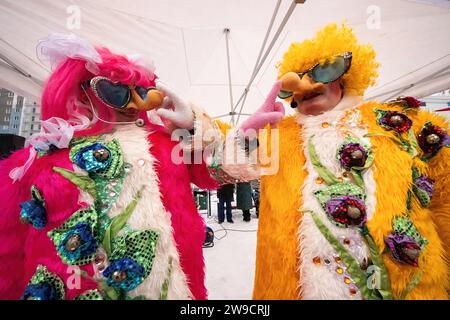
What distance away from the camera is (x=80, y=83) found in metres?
0.69

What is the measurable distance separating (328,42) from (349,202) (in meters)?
0.54

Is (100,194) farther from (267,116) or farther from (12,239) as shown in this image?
(267,116)

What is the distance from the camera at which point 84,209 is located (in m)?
0.54

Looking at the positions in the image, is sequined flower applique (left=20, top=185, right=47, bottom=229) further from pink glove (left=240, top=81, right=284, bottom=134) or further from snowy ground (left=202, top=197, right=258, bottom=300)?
snowy ground (left=202, top=197, right=258, bottom=300)

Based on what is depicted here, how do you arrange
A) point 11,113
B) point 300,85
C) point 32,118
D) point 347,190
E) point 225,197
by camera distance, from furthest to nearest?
point 11,113, point 32,118, point 225,197, point 300,85, point 347,190

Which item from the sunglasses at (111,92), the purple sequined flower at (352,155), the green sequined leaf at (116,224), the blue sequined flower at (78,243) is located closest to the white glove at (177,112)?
the sunglasses at (111,92)

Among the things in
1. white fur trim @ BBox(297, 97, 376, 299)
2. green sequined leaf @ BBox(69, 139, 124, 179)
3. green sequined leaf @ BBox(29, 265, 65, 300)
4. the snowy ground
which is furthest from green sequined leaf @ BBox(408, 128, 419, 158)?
the snowy ground

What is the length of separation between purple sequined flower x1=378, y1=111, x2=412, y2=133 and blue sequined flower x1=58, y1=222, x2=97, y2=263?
895mm

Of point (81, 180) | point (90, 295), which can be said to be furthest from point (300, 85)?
point (90, 295)

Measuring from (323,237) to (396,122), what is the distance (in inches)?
16.7

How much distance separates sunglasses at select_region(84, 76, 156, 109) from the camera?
64 cm
